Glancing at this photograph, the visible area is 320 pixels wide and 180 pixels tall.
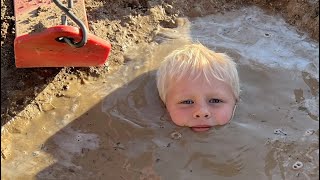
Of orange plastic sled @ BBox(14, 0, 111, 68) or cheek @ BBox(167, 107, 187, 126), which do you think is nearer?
orange plastic sled @ BBox(14, 0, 111, 68)

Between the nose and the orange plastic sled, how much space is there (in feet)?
1.95

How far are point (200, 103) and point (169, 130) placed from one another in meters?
0.27

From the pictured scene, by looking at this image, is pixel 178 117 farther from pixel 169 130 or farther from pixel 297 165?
pixel 297 165

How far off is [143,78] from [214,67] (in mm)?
575

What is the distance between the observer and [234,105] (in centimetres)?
365

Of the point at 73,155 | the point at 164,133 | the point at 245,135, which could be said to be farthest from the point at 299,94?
the point at 73,155

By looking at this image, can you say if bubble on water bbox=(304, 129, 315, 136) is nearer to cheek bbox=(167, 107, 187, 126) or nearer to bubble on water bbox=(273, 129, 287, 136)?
bubble on water bbox=(273, 129, 287, 136)

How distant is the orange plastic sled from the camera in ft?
10.9

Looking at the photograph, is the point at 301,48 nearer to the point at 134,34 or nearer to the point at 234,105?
the point at 234,105

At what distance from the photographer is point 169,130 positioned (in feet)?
11.7

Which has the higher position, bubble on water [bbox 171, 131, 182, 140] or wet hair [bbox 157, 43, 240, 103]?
wet hair [bbox 157, 43, 240, 103]

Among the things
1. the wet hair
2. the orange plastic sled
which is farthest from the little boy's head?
the orange plastic sled

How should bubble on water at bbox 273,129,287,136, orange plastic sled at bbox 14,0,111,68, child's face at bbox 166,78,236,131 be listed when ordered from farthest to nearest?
bubble on water at bbox 273,129,287,136 → child's face at bbox 166,78,236,131 → orange plastic sled at bbox 14,0,111,68

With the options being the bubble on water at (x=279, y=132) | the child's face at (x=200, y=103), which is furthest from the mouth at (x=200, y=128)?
the bubble on water at (x=279, y=132)
